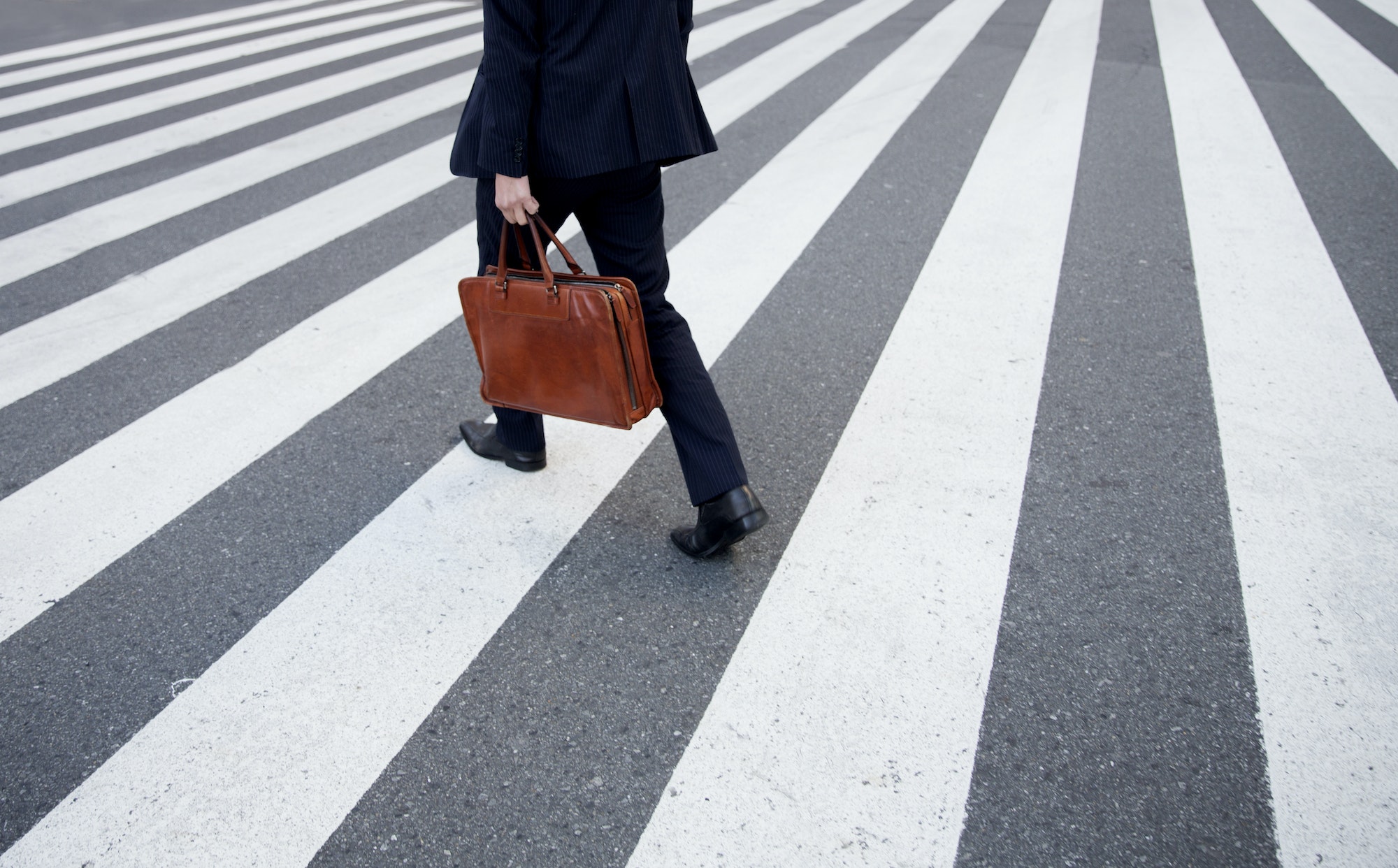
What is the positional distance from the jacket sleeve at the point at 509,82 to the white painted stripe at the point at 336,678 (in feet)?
3.10

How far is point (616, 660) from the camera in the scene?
212 cm

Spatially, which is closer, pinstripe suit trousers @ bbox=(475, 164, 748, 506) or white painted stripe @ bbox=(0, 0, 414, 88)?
pinstripe suit trousers @ bbox=(475, 164, 748, 506)

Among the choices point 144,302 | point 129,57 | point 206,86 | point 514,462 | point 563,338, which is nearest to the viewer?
point 563,338

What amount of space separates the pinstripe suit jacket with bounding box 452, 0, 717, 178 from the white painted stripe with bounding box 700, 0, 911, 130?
388 cm

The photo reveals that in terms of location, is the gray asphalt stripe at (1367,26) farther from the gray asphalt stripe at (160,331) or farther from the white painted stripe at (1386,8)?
the gray asphalt stripe at (160,331)

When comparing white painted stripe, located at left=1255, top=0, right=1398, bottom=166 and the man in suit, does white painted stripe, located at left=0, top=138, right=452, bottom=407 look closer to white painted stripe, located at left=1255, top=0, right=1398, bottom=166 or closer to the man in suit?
the man in suit

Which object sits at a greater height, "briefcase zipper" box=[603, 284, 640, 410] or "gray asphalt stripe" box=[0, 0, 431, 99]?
"gray asphalt stripe" box=[0, 0, 431, 99]

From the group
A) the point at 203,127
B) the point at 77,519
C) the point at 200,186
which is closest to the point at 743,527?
the point at 77,519

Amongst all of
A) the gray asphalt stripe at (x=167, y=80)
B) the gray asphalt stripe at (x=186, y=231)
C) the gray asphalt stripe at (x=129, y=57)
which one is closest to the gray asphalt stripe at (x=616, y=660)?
the gray asphalt stripe at (x=186, y=231)

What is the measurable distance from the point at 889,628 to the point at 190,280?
3.23 metres

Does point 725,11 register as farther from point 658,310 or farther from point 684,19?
point 658,310

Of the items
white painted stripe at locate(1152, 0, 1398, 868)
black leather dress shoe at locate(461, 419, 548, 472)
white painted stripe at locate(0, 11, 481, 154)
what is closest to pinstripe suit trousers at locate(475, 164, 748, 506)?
black leather dress shoe at locate(461, 419, 548, 472)

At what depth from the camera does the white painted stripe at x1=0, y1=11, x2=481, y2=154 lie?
5898mm

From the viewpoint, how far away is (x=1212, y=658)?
6.96 ft
